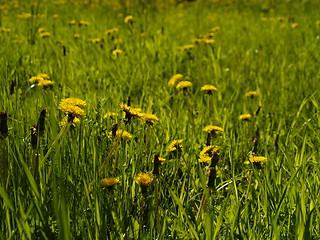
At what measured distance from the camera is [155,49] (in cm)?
343

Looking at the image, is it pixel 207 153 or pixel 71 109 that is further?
pixel 207 153

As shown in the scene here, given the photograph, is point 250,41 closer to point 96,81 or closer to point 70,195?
point 96,81

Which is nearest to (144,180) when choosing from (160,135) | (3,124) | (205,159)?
(205,159)

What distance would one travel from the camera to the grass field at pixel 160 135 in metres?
1.10

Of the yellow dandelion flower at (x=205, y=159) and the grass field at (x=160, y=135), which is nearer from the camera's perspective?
the grass field at (x=160, y=135)

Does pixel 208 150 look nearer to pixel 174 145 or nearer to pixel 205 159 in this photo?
pixel 205 159

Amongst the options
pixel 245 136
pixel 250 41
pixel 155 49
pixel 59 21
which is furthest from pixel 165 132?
pixel 59 21

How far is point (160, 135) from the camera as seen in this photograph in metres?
1.85

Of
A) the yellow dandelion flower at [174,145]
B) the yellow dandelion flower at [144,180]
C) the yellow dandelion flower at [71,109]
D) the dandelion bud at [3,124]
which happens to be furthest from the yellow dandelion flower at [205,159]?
the dandelion bud at [3,124]

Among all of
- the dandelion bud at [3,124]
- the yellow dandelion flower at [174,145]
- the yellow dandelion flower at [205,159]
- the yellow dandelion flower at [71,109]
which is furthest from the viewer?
the yellow dandelion flower at [174,145]

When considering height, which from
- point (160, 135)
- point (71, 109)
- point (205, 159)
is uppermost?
point (71, 109)

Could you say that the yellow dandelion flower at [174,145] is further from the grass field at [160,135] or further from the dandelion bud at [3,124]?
the dandelion bud at [3,124]

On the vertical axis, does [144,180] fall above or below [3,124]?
below

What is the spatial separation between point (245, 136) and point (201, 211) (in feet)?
3.02
